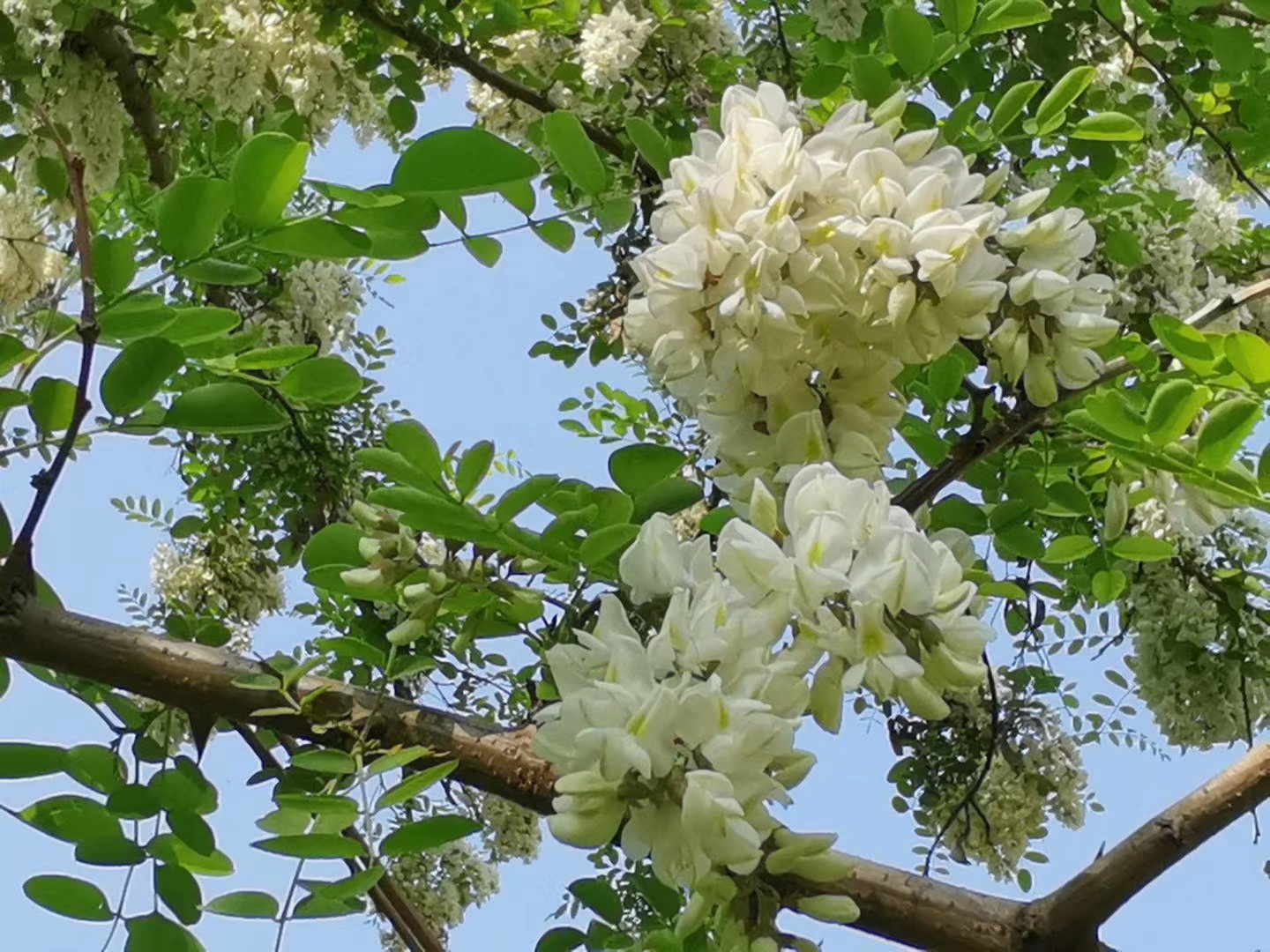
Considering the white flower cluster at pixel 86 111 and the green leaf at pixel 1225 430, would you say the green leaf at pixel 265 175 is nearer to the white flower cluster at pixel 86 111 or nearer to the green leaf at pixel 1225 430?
the green leaf at pixel 1225 430

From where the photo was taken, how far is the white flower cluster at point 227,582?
1836 mm

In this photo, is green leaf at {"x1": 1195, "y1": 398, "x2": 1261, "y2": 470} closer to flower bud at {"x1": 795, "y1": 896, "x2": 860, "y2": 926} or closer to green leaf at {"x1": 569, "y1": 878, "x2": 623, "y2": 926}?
flower bud at {"x1": 795, "y1": 896, "x2": 860, "y2": 926}

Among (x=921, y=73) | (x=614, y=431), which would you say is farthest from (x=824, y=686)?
(x=614, y=431)

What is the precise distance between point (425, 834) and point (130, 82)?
3.71ft

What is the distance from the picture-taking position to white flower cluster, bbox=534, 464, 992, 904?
355 mm

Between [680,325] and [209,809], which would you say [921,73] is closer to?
[680,325]

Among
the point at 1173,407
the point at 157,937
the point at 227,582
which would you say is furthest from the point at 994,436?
the point at 227,582

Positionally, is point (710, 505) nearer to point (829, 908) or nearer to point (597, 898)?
point (597, 898)

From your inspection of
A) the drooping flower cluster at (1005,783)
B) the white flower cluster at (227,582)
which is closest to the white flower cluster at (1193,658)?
the drooping flower cluster at (1005,783)

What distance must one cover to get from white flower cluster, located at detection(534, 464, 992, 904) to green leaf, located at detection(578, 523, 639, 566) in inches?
3.3

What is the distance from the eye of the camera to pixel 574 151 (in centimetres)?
53

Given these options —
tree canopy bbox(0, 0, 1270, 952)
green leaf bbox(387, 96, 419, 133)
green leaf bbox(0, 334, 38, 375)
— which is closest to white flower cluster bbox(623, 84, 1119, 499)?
tree canopy bbox(0, 0, 1270, 952)

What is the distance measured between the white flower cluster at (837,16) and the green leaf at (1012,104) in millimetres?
760

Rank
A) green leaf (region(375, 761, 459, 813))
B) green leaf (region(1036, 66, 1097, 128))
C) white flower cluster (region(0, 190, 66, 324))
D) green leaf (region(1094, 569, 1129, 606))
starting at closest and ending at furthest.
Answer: green leaf (region(375, 761, 459, 813)) < green leaf (region(1036, 66, 1097, 128)) < green leaf (region(1094, 569, 1129, 606)) < white flower cluster (region(0, 190, 66, 324))
